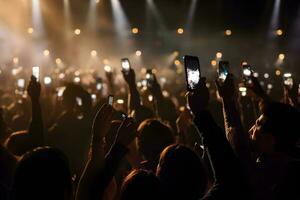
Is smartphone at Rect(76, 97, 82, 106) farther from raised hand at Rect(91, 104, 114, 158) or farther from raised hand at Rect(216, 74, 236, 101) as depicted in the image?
raised hand at Rect(216, 74, 236, 101)

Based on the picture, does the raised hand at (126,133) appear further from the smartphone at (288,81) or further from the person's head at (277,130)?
the smartphone at (288,81)

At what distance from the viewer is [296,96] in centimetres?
596

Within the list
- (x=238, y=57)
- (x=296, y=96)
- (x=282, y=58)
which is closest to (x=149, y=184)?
(x=296, y=96)

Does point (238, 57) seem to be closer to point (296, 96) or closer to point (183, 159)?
point (296, 96)

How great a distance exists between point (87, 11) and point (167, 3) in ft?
19.8

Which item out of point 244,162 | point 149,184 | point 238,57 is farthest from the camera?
point 238,57

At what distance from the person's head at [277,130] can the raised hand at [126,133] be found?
0.93m

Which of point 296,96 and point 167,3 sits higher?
point 167,3

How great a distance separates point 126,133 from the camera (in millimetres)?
3123

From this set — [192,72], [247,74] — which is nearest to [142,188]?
[192,72]

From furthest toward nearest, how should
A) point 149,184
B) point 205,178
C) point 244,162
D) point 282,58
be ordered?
point 282,58
point 244,162
point 205,178
point 149,184

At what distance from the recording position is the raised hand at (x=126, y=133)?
10.2ft

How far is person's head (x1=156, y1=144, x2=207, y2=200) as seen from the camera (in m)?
3.03

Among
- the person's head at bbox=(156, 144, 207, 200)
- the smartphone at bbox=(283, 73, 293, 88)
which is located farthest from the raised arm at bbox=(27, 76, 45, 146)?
the smartphone at bbox=(283, 73, 293, 88)
